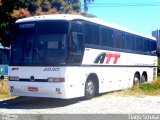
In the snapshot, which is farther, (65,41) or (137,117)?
(65,41)

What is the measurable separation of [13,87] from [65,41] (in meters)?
2.71

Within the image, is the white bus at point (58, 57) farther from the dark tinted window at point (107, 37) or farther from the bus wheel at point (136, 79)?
the bus wheel at point (136, 79)

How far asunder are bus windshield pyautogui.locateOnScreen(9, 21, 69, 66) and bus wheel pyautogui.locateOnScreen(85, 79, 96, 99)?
219cm

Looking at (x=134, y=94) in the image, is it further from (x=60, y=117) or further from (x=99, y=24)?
(x=60, y=117)

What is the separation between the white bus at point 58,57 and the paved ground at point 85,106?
0.48m

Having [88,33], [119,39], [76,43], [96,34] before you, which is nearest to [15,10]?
[119,39]

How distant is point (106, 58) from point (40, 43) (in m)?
3.89

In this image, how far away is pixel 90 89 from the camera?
48.1ft

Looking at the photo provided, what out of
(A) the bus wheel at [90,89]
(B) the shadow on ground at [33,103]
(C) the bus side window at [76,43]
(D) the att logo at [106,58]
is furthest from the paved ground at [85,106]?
(C) the bus side window at [76,43]

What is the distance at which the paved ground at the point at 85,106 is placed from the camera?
11.8 meters

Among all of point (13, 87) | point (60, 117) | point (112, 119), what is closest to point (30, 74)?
point (13, 87)

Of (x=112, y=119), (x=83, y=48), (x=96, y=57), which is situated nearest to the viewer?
(x=112, y=119)

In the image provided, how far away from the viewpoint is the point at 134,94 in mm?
16594

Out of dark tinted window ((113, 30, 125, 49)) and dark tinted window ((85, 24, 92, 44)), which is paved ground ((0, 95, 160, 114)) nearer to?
dark tinted window ((85, 24, 92, 44))
